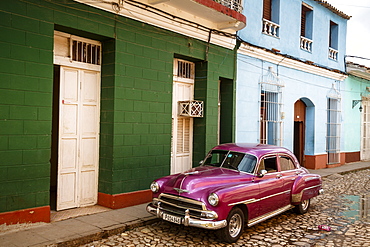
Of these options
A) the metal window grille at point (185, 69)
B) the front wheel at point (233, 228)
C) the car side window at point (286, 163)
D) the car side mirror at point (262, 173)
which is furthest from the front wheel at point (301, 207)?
the metal window grille at point (185, 69)

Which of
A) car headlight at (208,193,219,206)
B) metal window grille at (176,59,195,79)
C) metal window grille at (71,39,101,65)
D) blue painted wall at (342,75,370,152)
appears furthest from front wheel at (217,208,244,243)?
blue painted wall at (342,75,370,152)

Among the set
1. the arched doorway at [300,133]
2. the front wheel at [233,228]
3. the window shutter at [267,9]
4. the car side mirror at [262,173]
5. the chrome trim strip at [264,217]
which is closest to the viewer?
the front wheel at [233,228]

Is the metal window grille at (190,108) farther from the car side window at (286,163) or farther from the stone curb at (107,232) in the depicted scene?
the stone curb at (107,232)

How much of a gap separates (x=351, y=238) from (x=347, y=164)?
12.3m

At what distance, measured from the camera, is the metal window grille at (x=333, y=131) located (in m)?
16.0

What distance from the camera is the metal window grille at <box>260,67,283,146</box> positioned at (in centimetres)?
1213

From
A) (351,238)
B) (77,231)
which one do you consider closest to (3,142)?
(77,231)

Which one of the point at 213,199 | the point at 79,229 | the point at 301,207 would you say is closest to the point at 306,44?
the point at 301,207

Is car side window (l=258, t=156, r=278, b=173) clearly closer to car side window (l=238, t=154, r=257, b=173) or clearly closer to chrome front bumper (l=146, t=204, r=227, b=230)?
car side window (l=238, t=154, r=257, b=173)

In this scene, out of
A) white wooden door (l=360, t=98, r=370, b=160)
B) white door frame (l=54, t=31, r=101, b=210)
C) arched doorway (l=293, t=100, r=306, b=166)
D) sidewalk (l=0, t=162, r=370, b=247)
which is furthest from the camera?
white wooden door (l=360, t=98, r=370, b=160)

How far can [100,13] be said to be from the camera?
6938 millimetres

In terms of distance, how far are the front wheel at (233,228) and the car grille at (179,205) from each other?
52cm

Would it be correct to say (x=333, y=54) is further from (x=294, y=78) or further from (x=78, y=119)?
(x=78, y=119)

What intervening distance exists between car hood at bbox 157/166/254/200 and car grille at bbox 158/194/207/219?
81mm
